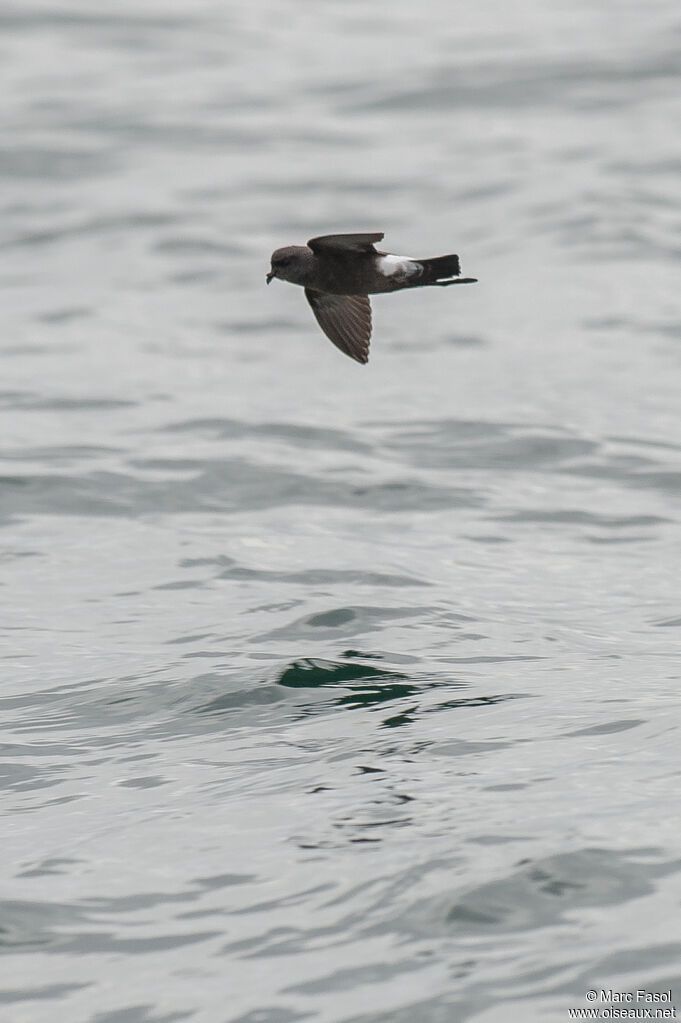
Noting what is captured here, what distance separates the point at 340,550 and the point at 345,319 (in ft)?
8.60

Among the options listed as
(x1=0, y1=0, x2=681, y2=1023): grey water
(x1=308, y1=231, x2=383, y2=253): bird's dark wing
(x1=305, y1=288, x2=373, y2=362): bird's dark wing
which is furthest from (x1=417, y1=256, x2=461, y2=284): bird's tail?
(x1=0, y1=0, x2=681, y2=1023): grey water

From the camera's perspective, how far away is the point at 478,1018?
465 centimetres

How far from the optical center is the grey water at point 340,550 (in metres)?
5.26

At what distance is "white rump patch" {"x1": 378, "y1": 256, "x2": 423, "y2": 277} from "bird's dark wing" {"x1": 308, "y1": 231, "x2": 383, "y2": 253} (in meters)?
0.09

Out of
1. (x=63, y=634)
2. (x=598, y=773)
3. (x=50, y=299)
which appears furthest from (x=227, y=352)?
(x=598, y=773)

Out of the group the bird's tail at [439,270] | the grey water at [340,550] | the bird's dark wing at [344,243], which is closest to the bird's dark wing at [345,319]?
the bird's dark wing at [344,243]

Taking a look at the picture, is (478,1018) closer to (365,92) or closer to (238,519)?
(238,519)

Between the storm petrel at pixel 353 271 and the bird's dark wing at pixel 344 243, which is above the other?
the bird's dark wing at pixel 344 243

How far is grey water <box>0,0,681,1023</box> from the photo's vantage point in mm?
5258

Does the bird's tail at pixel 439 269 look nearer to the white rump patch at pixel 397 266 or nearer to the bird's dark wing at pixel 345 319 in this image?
the white rump patch at pixel 397 266

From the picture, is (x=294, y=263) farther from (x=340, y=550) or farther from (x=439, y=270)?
(x=340, y=550)

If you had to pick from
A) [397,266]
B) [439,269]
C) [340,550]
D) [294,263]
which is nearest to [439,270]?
[439,269]

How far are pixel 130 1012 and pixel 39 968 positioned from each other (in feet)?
1.54

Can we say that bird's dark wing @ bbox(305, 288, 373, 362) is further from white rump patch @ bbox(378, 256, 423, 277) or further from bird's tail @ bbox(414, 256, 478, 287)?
bird's tail @ bbox(414, 256, 478, 287)
